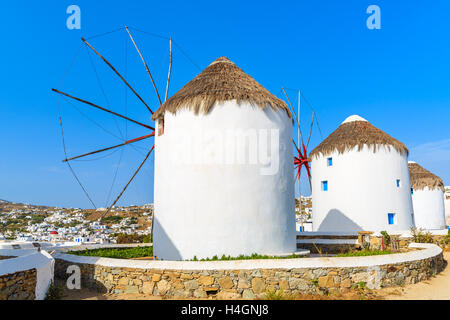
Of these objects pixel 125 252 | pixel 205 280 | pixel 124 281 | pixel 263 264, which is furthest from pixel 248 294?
pixel 125 252

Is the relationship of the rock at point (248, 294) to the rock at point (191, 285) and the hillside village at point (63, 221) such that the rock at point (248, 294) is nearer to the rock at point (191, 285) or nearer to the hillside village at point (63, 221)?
the rock at point (191, 285)

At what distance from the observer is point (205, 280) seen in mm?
7777

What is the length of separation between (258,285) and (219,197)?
3.40 metres

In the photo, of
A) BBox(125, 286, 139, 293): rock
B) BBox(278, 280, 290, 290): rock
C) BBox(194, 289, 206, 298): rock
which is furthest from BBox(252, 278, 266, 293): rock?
BBox(125, 286, 139, 293): rock

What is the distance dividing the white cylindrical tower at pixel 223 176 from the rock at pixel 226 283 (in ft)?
8.30

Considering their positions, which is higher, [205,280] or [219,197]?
[219,197]

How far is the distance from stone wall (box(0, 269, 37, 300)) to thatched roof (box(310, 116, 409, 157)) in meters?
16.9

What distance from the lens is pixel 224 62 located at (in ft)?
43.9

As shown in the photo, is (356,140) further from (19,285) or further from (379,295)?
(19,285)

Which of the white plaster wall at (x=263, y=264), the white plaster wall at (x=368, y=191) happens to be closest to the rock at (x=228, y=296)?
the white plaster wall at (x=263, y=264)

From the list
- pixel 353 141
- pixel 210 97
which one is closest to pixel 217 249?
pixel 210 97

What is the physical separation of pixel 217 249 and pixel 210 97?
4845mm

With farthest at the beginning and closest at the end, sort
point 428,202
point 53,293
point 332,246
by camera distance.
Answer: point 428,202 < point 332,246 < point 53,293

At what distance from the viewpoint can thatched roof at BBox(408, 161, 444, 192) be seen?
29.2 meters
